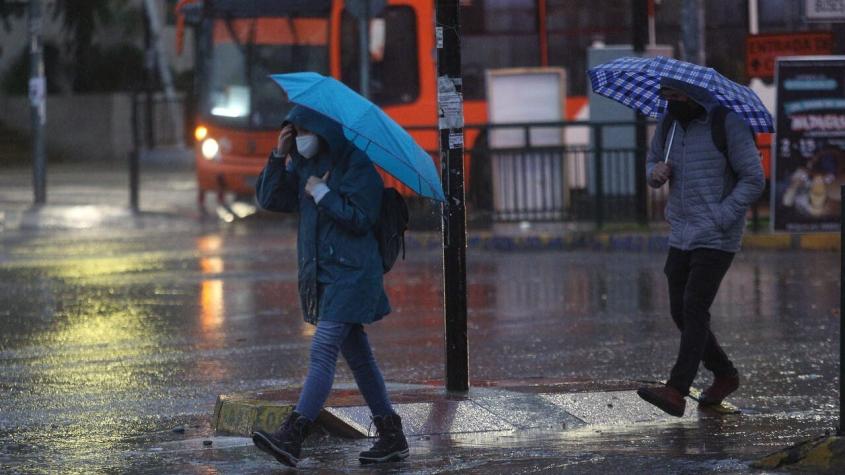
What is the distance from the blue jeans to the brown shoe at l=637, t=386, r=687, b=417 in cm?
146

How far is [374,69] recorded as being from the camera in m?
22.8

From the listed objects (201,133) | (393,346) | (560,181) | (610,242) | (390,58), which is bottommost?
(610,242)

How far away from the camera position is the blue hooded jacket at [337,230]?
706 cm

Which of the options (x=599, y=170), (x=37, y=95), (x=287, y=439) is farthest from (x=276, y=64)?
(x=287, y=439)

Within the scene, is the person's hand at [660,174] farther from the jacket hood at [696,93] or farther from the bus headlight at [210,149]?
the bus headlight at [210,149]

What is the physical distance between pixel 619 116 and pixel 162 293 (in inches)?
314

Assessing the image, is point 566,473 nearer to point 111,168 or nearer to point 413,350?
point 413,350

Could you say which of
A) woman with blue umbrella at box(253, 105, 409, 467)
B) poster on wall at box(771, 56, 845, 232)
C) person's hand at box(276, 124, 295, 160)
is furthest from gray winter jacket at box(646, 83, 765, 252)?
poster on wall at box(771, 56, 845, 232)

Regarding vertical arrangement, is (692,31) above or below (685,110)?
above

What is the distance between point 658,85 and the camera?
29.2 ft

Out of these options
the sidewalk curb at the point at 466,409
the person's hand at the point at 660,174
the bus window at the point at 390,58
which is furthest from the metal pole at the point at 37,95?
the person's hand at the point at 660,174

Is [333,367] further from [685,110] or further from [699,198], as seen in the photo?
[685,110]

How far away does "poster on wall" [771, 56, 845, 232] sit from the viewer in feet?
57.1

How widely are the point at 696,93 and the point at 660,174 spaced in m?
0.45
